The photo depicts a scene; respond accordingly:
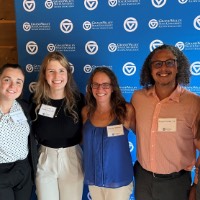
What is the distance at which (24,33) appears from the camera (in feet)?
8.41

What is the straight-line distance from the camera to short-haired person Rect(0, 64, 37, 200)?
6.50ft

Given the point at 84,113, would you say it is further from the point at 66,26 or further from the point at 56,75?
the point at 66,26

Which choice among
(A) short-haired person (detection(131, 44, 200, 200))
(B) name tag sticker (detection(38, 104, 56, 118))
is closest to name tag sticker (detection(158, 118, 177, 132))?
(A) short-haired person (detection(131, 44, 200, 200))

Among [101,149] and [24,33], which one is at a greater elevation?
[24,33]

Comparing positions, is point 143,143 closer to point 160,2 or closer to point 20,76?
point 20,76

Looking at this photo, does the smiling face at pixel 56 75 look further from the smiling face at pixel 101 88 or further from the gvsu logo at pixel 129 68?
the gvsu logo at pixel 129 68

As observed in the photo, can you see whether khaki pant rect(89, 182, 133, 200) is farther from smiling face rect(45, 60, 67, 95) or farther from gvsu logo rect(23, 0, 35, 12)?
gvsu logo rect(23, 0, 35, 12)

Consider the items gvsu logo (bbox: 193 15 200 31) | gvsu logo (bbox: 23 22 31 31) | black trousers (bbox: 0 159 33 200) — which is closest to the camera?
black trousers (bbox: 0 159 33 200)

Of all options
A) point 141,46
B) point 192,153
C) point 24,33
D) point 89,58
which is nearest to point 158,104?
point 192,153

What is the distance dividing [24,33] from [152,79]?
134 centimetres

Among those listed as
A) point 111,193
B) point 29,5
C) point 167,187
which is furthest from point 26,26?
point 167,187

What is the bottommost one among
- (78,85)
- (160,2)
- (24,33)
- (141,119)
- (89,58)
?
(141,119)

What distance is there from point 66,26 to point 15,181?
1444 millimetres

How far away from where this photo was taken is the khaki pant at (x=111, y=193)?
208cm
